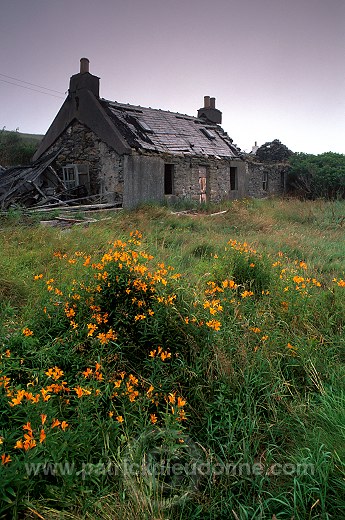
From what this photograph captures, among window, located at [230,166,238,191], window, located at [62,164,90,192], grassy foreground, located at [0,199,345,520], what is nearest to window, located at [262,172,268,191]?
window, located at [230,166,238,191]

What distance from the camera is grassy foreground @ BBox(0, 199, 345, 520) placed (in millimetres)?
1842

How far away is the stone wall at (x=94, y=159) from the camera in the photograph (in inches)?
552

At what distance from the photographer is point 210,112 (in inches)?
876

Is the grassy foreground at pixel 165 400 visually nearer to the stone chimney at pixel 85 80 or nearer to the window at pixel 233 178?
the stone chimney at pixel 85 80

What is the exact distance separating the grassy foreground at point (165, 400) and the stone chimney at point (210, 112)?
20078 mm

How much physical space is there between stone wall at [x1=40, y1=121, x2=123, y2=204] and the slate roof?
3.39 feet

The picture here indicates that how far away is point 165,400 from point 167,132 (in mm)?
16244

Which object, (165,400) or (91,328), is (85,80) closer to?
(91,328)

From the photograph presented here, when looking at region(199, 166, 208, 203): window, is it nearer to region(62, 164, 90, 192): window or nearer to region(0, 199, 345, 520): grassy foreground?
region(62, 164, 90, 192): window

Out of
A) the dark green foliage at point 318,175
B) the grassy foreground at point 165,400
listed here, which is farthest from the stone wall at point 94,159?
the dark green foliage at point 318,175

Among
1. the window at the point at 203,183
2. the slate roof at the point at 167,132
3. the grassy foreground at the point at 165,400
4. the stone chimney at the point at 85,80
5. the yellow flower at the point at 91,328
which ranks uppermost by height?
the stone chimney at the point at 85,80

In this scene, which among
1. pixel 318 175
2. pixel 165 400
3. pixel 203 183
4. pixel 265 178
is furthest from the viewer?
pixel 265 178

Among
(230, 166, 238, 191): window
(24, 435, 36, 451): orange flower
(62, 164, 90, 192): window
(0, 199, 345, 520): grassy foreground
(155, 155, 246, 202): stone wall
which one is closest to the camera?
(24, 435, 36, 451): orange flower

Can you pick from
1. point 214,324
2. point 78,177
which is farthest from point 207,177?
point 214,324
